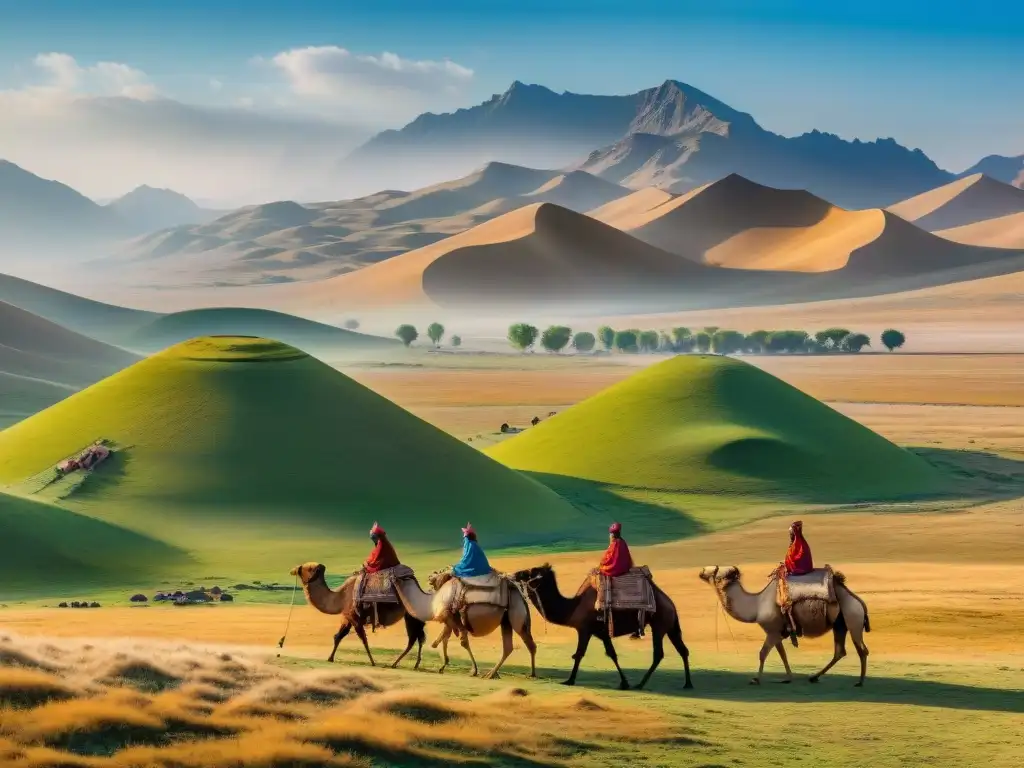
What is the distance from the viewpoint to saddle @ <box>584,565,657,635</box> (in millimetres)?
22000

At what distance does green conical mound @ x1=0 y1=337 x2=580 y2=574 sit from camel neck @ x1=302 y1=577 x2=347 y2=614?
21.2 meters

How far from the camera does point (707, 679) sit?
23.7 metres

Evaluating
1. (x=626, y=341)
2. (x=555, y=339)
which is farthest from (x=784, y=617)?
(x=555, y=339)

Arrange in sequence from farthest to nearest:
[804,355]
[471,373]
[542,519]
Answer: [804,355] → [471,373] → [542,519]

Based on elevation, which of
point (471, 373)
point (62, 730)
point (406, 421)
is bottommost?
point (62, 730)

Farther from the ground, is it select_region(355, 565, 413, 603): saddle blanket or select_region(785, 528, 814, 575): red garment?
select_region(785, 528, 814, 575): red garment

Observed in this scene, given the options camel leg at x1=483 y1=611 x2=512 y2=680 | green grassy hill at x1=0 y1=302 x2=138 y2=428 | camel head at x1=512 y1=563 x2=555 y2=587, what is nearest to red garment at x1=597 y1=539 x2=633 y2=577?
camel head at x1=512 y1=563 x2=555 y2=587

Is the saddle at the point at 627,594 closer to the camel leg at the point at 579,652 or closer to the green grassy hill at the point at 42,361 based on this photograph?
the camel leg at the point at 579,652

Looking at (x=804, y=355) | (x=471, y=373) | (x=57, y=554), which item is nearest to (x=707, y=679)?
(x=57, y=554)

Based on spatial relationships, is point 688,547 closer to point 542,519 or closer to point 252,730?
point 542,519

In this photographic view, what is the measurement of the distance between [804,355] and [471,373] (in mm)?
42029

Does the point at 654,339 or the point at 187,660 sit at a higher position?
the point at 654,339

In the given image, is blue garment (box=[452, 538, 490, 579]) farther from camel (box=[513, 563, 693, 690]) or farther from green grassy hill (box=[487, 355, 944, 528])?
green grassy hill (box=[487, 355, 944, 528])

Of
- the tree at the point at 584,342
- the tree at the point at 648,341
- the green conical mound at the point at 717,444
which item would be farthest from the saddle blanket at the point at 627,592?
the tree at the point at 584,342
